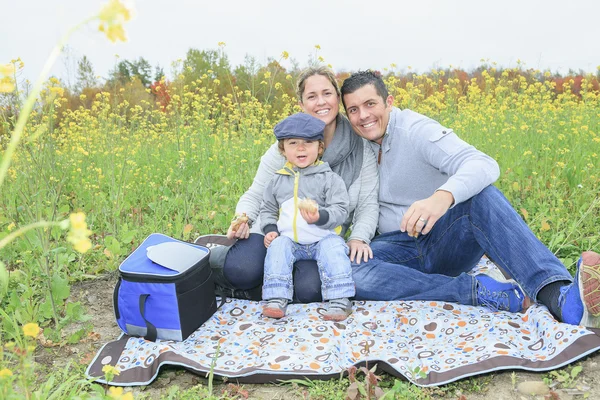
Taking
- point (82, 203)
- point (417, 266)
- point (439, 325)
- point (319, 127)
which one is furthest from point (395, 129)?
point (82, 203)

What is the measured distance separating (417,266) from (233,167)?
2363mm

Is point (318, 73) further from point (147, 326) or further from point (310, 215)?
point (147, 326)

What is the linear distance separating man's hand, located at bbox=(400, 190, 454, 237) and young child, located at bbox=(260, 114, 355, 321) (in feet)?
1.44

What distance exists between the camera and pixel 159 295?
2477 mm

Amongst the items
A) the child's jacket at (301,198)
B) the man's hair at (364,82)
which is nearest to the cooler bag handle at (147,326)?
the child's jacket at (301,198)

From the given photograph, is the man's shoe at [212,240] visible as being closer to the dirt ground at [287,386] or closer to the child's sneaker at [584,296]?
the dirt ground at [287,386]

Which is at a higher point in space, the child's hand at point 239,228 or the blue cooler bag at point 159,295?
the child's hand at point 239,228

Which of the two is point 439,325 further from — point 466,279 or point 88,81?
point 88,81

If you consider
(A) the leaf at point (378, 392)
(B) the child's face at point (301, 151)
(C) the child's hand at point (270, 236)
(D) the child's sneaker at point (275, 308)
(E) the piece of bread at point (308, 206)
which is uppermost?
(B) the child's face at point (301, 151)

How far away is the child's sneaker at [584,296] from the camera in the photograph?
6.90ft

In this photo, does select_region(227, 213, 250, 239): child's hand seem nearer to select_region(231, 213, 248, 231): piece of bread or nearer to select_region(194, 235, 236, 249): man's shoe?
select_region(231, 213, 248, 231): piece of bread

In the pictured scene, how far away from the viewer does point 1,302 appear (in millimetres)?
2836

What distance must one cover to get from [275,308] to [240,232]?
0.50m

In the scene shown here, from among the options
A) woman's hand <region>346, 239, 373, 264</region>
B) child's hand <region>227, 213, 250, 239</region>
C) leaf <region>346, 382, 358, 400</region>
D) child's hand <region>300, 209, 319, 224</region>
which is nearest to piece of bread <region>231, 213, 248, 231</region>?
child's hand <region>227, 213, 250, 239</region>
